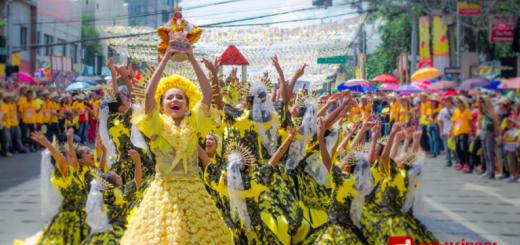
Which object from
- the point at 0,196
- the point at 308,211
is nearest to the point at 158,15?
the point at 308,211

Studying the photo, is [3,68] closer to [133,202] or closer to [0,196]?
[0,196]

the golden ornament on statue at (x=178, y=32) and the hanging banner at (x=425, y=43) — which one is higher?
the hanging banner at (x=425, y=43)

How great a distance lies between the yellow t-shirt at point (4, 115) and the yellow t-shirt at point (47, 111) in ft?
6.19

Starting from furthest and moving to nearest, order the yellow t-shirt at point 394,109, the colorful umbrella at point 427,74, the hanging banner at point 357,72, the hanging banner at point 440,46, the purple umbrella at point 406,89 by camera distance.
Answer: the hanging banner at point 440,46
the colorful umbrella at point 427,74
the purple umbrella at point 406,89
the yellow t-shirt at point 394,109
the hanging banner at point 357,72

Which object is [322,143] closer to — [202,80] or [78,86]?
[202,80]

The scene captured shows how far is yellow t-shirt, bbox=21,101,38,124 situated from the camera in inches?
722

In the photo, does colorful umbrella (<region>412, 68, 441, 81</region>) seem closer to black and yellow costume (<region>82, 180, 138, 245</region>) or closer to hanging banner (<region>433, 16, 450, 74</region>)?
hanging banner (<region>433, 16, 450, 74</region>)

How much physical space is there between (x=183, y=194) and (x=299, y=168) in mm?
2146

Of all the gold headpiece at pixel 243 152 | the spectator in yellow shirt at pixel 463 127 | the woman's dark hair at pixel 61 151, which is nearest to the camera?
the gold headpiece at pixel 243 152

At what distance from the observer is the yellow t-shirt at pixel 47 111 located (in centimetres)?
1927

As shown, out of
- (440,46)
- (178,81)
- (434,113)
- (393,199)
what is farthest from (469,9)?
(178,81)

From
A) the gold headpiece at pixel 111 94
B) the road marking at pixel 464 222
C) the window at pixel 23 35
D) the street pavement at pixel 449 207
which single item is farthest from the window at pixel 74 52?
the gold headpiece at pixel 111 94

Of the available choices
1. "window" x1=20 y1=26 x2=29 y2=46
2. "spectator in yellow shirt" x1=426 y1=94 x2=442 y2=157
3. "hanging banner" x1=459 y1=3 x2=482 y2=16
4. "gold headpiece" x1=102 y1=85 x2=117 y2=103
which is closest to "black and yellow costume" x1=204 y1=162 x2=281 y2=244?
"gold headpiece" x1=102 y1=85 x2=117 y2=103

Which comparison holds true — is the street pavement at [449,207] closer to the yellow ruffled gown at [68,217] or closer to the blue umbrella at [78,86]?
the yellow ruffled gown at [68,217]
